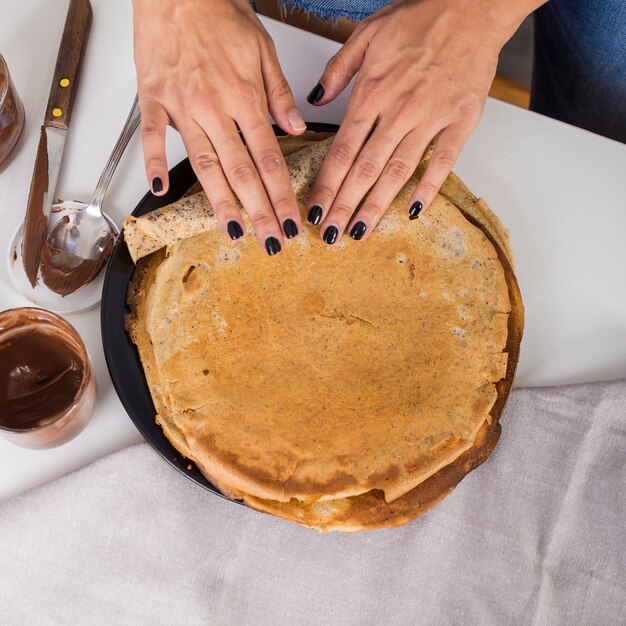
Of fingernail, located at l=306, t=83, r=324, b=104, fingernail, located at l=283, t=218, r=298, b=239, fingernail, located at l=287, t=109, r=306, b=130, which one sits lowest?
fingernail, located at l=283, t=218, r=298, b=239

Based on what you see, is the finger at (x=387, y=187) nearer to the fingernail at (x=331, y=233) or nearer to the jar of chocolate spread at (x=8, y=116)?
the fingernail at (x=331, y=233)

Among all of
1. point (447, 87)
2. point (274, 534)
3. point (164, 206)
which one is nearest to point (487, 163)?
point (447, 87)

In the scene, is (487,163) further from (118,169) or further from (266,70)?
(118,169)

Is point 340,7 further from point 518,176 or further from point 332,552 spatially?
point 332,552

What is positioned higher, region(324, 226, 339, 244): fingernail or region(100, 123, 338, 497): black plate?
region(324, 226, 339, 244): fingernail

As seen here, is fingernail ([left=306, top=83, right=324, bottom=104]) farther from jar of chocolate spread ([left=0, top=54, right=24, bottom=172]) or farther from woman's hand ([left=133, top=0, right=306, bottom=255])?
jar of chocolate spread ([left=0, top=54, right=24, bottom=172])

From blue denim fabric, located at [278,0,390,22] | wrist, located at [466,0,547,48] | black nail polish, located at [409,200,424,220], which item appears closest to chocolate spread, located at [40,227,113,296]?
black nail polish, located at [409,200,424,220]
